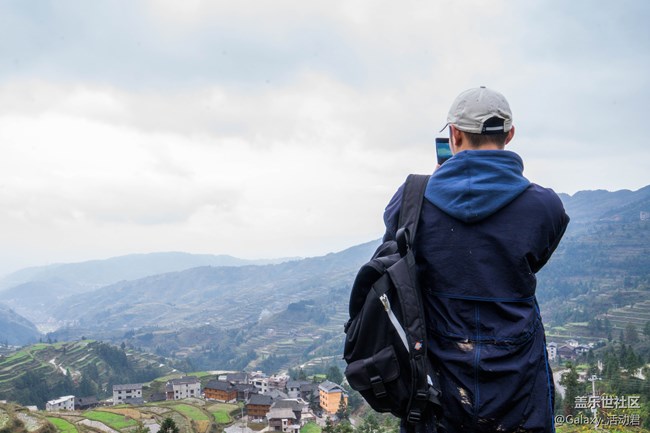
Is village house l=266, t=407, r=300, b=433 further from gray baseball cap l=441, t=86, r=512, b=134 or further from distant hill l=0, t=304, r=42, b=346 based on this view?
distant hill l=0, t=304, r=42, b=346

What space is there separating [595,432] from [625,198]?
216 meters

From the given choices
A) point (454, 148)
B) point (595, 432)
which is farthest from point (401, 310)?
point (595, 432)

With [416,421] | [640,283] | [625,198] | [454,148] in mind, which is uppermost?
[625,198]

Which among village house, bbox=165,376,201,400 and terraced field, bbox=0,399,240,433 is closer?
terraced field, bbox=0,399,240,433

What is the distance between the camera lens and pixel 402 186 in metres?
1.75

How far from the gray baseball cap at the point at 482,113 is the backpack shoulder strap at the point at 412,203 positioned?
24cm

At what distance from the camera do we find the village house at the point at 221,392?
38.1 metres

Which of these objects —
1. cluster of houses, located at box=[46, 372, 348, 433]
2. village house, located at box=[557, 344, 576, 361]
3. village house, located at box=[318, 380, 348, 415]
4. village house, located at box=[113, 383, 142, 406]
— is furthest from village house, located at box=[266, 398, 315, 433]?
village house, located at box=[557, 344, 576, 361]

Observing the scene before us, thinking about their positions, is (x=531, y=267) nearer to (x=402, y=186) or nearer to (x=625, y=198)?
(x=402, y=186)

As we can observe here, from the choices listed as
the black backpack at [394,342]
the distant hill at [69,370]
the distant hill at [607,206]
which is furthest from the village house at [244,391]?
the distant hill at [607,206]

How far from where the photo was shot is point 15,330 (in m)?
140

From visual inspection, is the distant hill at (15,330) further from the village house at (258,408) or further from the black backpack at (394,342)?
the black backpack at (394,342)

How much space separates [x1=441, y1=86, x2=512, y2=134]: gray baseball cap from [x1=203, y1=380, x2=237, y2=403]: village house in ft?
133

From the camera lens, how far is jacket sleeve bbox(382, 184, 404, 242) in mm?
1730
